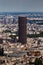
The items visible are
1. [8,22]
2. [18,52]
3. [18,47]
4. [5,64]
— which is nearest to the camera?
[5,64]

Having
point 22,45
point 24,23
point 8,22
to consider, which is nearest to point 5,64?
point 22,45

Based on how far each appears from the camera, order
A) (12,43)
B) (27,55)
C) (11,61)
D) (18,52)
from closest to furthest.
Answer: (11,61), (27,55), (18,52), (12,43)

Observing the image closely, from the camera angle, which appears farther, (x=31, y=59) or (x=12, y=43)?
(x=12, y=43)

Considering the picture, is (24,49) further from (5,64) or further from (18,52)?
(5,64)

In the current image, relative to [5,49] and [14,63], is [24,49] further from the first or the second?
[14,63]

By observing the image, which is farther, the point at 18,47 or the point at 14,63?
the point at 18,47

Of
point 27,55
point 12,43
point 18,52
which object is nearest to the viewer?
point 27,55

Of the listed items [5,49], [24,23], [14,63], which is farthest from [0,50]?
[24,23]

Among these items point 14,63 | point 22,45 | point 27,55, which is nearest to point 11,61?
point 14,63

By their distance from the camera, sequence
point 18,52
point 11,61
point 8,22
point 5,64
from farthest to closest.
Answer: point 8,22, point 18,52, point 11,61, point 5,64
